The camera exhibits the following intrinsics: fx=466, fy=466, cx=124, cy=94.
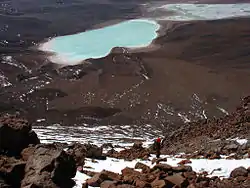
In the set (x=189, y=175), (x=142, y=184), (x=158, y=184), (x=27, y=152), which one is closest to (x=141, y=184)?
(x=142, y=184)

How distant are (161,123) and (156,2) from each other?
45890mm

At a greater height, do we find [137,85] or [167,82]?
[167,82]

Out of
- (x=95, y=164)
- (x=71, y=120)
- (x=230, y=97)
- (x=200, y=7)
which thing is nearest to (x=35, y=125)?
(x=71, y=120)

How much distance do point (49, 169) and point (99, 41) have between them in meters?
38.3

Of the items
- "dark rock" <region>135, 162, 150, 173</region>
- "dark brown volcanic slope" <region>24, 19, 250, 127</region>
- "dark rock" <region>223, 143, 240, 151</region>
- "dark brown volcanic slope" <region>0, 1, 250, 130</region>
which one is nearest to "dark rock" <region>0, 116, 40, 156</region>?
"dark rock" <region>135, 162, 150, 173</region>

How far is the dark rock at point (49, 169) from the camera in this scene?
8.46 metres

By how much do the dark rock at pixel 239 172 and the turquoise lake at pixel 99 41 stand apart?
29.6 metres

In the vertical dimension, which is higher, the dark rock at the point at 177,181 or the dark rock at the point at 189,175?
the dark rock at the point at 177,181

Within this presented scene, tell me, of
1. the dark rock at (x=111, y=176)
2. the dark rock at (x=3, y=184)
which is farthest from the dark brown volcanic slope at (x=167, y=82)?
the dark rock at (x=3, y=184)

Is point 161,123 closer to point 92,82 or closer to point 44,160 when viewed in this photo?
point 92,82

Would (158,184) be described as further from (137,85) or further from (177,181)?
(137,85)

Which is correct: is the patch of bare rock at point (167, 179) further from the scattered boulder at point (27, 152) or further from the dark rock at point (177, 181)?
the scattered boulder at point (27, 152)

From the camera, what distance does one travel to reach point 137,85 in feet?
108

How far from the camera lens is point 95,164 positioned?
1166 cm
